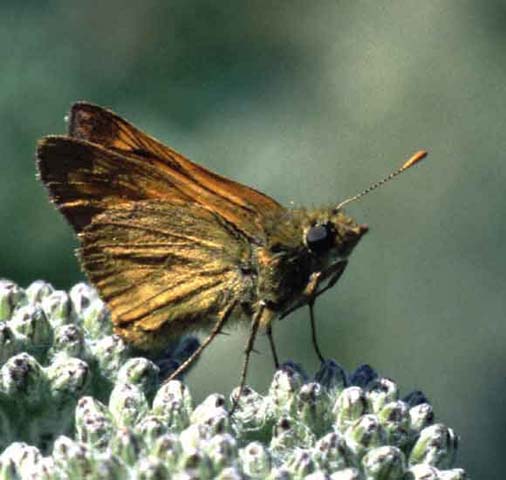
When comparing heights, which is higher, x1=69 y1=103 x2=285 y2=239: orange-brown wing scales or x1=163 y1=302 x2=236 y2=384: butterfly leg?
x1=69 y1=103 x2=285 y2=239: orange-brown wing scales

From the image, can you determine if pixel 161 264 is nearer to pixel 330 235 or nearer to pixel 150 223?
pixel 150 223

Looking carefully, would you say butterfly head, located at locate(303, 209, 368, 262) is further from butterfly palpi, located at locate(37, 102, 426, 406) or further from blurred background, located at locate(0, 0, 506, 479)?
blurred background, located at locate(0, 0, 506, 479)

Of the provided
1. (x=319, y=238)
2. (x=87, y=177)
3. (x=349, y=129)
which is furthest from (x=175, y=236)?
(x=349, y=129)

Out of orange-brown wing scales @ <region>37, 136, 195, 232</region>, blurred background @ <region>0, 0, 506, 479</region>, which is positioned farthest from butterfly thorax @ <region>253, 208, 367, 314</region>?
blurred background @ <region>0, 0, 506, 479</region>

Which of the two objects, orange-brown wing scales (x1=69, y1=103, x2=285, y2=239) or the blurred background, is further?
the blurred background

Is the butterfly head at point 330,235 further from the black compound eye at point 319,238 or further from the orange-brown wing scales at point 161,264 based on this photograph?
the orange-brown wing scales at point 161,264

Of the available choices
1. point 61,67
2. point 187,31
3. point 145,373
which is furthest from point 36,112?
point 145,373
